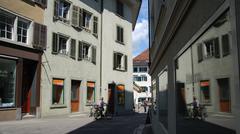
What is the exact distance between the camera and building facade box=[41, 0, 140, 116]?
78.7ft

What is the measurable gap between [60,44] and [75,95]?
15.3 feet

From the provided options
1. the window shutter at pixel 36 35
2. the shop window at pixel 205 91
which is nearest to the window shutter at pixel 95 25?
the window shutter at pixel 36 35

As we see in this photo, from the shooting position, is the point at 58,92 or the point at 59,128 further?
the point at 58,92

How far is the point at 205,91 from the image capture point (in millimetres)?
2832

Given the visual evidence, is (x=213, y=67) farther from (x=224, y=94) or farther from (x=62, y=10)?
(x=62, y=10)

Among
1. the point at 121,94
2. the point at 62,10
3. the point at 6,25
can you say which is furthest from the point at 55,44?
the point at 121,94

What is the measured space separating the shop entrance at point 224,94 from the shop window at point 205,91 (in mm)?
368

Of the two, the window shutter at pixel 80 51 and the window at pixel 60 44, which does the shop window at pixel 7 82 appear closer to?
the window at pixel 60 44

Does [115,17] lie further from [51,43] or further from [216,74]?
[216,74]

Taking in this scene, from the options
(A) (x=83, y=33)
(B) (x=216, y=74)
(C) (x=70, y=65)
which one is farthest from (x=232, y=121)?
(A) (x=83, y=33)

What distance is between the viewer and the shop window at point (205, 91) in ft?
8.96

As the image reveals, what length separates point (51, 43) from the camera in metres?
23.8

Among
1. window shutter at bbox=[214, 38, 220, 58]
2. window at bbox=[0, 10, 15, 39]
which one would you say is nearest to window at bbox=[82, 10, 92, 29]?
window at bbox=[0, 10, 15, 39]

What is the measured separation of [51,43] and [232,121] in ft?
73.9
